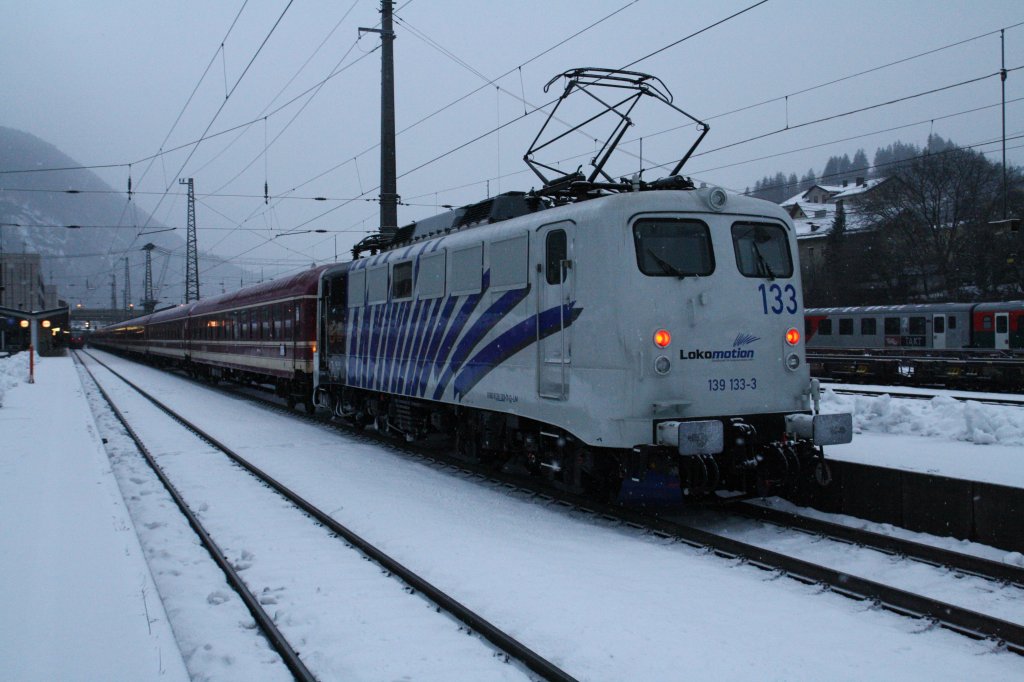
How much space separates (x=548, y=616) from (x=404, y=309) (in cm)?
766

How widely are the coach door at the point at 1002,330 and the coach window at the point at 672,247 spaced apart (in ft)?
83.3

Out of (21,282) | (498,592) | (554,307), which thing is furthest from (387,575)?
(21,282)

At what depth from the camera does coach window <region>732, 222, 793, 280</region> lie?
843 cm

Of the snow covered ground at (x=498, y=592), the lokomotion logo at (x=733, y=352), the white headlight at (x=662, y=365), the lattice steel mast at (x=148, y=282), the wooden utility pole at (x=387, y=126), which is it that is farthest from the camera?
the lattice steel mast at (x=148, y=282)

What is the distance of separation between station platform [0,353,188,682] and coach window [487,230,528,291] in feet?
15.7

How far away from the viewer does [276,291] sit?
21.0m

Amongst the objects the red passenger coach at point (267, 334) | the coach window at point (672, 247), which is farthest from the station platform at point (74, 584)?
the red passenger coach at point (267, 334)

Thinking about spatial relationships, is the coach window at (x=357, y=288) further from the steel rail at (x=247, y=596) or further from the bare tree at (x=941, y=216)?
the bare tree at (x=941, y=216)

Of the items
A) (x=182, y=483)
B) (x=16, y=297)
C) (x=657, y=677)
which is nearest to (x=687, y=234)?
(x=657, y=677)

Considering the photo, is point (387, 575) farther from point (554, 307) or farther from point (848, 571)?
point (848, 571)

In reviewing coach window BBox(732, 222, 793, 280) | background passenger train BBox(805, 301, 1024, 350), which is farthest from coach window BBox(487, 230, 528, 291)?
background passenger train BBox(805, 301, 1024, 350)

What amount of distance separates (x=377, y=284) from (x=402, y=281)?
1253mm

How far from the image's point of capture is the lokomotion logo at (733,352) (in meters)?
7.87

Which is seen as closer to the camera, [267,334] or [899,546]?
[899,546]
